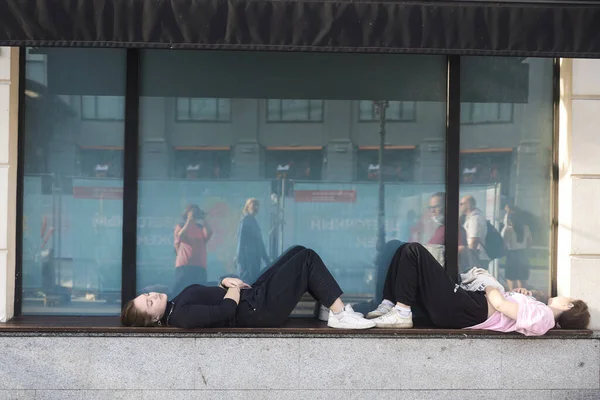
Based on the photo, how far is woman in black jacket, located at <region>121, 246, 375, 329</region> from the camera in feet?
18.3

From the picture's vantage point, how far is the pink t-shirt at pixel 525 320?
559 cm

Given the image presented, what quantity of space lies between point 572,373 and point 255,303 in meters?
2.63

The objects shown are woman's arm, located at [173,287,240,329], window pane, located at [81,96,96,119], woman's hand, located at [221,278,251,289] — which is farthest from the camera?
window pane, located at [81,96,96,119]

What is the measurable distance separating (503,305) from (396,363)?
960 millimetres

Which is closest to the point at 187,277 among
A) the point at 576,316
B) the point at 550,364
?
the point at 550,364

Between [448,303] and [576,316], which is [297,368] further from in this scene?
Answer: [576,316]

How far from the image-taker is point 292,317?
245 inches

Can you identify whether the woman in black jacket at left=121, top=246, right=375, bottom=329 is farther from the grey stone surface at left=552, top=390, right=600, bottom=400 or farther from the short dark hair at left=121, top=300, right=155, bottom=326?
the grey stone surface at left=552, top=390, right=600, bottom=400

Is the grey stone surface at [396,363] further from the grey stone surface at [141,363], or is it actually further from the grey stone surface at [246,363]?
the grey stone surface at [141,363]

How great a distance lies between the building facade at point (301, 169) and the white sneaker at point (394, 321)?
18.2 inches

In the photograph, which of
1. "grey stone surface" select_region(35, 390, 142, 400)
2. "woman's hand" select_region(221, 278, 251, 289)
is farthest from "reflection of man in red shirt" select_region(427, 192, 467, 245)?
"grey stone surface" select_region(35, 390, 142, 400)

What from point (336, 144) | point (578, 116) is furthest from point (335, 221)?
point (578, 116)

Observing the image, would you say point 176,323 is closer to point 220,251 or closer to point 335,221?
point 220,251

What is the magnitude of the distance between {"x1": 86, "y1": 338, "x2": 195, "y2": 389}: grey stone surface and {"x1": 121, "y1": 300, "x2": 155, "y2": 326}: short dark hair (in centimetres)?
13
